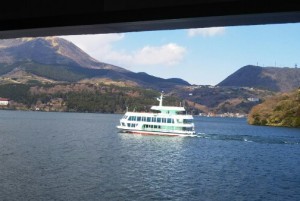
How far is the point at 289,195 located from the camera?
545 inches

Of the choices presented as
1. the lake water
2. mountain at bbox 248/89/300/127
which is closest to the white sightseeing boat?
the lake water

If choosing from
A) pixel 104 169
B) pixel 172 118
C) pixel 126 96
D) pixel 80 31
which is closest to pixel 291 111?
pixel 172 118

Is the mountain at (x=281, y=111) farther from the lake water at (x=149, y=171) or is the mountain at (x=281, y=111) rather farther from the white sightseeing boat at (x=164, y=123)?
the white sightseeing boat at (x=164, y=123)

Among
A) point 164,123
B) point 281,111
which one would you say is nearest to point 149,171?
point 164,123

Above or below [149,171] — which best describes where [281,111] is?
above

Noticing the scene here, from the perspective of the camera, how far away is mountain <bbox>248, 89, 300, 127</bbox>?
4962 centimetres

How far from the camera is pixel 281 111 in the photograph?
171ft

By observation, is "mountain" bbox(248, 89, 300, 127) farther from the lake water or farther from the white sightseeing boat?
the white sightseeing boat

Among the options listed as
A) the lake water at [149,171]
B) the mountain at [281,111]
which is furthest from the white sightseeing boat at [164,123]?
the mountain at [281,111]

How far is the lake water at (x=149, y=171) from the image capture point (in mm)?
13398

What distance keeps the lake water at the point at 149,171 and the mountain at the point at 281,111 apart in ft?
65.4

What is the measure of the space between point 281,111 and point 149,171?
37.4 metres

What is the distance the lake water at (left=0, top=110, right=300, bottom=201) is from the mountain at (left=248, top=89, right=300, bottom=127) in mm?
19938

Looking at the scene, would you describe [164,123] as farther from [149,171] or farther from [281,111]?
[281,111]
